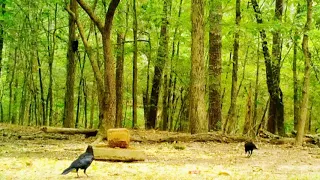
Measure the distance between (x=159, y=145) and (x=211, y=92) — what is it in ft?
15.8

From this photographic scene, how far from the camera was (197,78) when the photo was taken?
1425 cm

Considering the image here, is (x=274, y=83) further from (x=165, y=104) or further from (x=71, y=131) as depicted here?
(x=71, y=131)

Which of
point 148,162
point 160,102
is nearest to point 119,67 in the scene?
point 160,102

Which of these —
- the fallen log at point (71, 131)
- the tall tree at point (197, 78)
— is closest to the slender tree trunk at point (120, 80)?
the fallen log at point (71, 131)

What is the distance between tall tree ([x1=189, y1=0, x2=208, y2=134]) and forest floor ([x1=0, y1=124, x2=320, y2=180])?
0.94 metres

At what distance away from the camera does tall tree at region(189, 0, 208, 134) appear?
1407 cm

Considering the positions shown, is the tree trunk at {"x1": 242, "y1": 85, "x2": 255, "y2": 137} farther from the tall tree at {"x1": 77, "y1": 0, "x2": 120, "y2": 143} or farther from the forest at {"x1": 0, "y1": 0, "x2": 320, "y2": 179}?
the tall tree at {"x1": 77, "y1": 0, "x2": 120, "y2": 143}

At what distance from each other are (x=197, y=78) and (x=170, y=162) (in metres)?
5.11

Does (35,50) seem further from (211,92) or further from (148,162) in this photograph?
(148,162)

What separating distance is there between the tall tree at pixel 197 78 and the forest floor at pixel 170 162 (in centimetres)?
94

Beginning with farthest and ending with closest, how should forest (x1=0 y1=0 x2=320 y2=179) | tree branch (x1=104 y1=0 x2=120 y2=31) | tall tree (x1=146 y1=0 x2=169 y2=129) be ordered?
tall tree (x1=146 y1=0 x2=169 y2=129)
tree branch (x1=104 y1=0 x2=120 y2=31)
forest (x1=0 y1=0 x2=320 y2=179)

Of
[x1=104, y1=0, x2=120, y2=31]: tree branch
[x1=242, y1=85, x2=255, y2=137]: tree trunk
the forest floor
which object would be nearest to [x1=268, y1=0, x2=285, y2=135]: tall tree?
[x1=242, y1=85, x2=255, y2=137]: tree trunk

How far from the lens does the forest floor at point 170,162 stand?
7352 mm

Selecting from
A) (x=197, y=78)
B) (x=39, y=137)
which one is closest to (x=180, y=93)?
(x=197, y=78)
